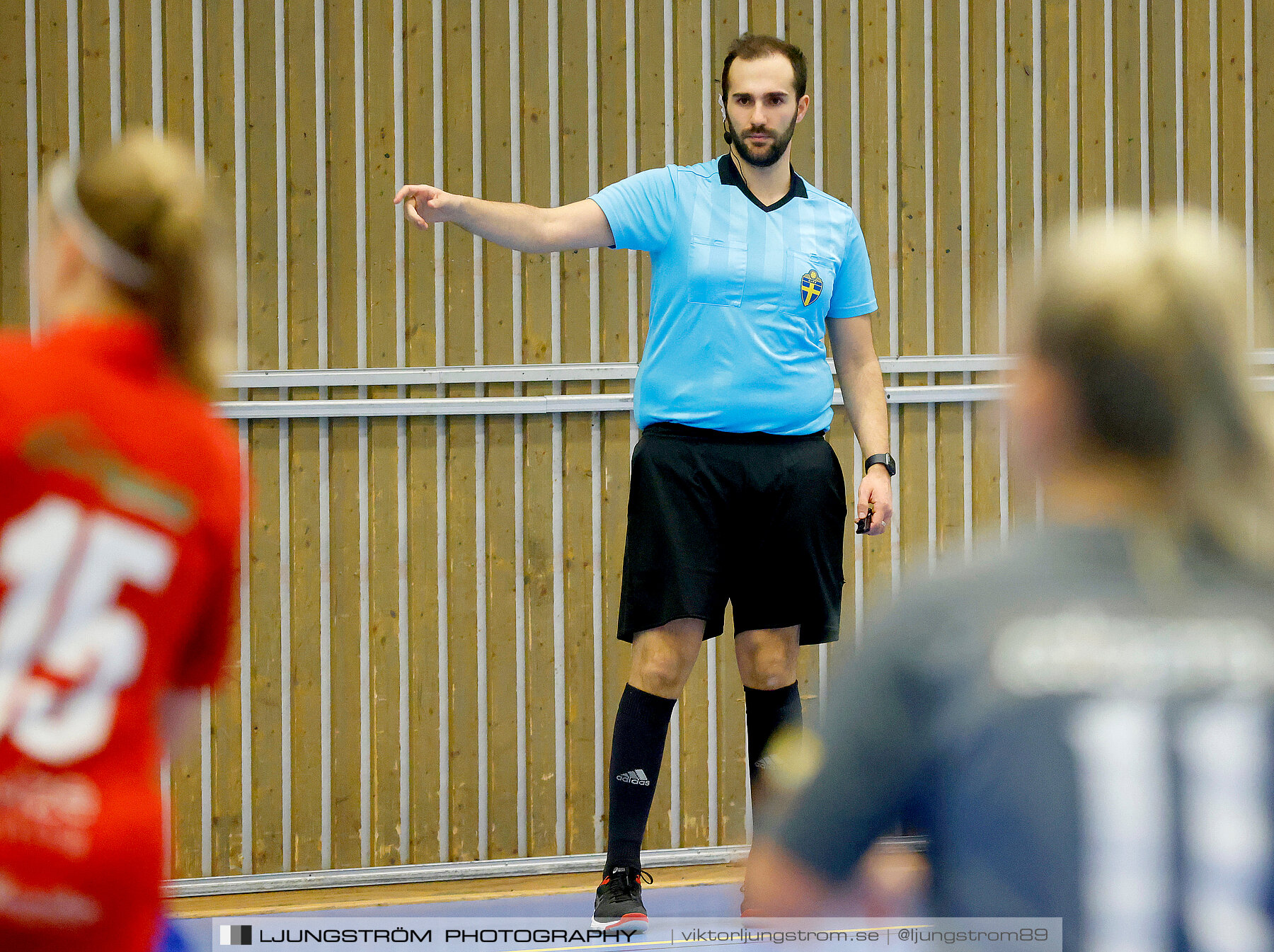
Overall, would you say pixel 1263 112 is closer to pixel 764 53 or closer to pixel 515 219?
pixel 764 53

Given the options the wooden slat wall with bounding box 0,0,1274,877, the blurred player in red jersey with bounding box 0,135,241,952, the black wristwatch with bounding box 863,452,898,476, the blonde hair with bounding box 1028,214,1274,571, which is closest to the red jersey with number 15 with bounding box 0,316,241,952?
the blurred player in red jersey with bounding box 0,135,241,952

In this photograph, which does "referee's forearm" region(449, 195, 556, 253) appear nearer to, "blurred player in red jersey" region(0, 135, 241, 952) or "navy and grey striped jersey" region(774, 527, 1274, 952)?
"blurred player in red jersey" region(0, 135, 241, 952)

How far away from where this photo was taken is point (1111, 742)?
82 centimetres

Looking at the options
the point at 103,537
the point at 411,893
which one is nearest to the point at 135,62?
the point at 411,893

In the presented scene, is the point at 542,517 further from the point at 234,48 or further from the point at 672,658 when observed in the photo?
the point at 234,48

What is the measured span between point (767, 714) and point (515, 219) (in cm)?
127

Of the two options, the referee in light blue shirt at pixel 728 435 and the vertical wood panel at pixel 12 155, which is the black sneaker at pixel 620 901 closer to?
the referee in light blue shirt at pixel 728 435

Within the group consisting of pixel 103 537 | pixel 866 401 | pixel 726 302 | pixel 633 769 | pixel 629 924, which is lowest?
pixel 629 924

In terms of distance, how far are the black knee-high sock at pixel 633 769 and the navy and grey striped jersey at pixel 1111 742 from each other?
189 cm

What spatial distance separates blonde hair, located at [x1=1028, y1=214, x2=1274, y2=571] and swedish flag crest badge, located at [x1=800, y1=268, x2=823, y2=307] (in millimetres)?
2035

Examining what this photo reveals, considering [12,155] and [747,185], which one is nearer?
[747,185]

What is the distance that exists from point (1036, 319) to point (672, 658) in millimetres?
1949

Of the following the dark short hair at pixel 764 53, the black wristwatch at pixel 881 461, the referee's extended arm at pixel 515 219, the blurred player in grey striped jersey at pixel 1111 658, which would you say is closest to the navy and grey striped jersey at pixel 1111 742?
the blurred player in grey striped jersey at pixel 1111 658

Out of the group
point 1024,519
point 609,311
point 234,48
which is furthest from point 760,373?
point 234,48
